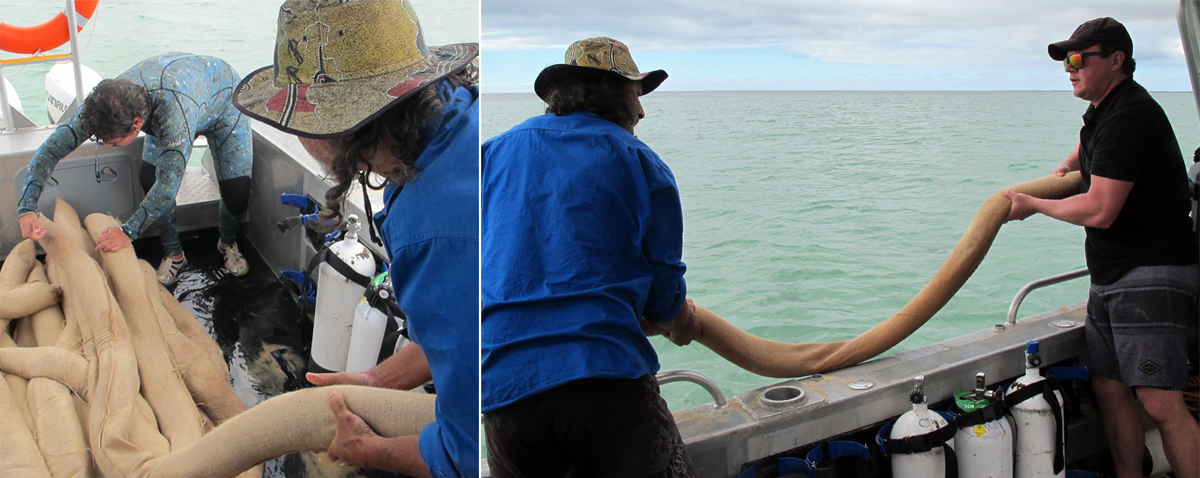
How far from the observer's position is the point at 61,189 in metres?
0.89

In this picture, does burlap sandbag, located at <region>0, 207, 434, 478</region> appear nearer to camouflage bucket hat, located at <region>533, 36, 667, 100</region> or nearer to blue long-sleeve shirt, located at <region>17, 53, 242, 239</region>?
blue long-sleeve shirt, located at <region>17, 53, 242, 239</region>

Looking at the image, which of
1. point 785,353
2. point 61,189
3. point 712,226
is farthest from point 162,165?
point 712,226

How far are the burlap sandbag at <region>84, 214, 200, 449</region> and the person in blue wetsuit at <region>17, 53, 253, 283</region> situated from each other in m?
0.02

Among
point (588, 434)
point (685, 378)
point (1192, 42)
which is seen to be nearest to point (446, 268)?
point (588, 434)

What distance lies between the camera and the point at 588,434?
1.58 meters

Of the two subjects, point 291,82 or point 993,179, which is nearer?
point 291,82

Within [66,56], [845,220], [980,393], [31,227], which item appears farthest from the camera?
[845,220]

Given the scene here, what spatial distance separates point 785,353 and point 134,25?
83.1 inches

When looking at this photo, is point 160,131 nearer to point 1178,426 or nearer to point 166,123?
point 166,123

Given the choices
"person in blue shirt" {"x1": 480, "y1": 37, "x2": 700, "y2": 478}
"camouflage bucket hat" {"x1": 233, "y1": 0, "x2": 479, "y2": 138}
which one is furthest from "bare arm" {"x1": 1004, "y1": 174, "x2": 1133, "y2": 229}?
"camouflage bucket hat" {"x1": 233, "y1": 0, "x2": 479, "y2": 138}

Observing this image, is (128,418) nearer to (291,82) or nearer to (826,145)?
(291,82)

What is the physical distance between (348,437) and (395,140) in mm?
369

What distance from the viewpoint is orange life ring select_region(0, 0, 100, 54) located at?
895 millimetres

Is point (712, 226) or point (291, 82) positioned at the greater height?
point (291, 82)
